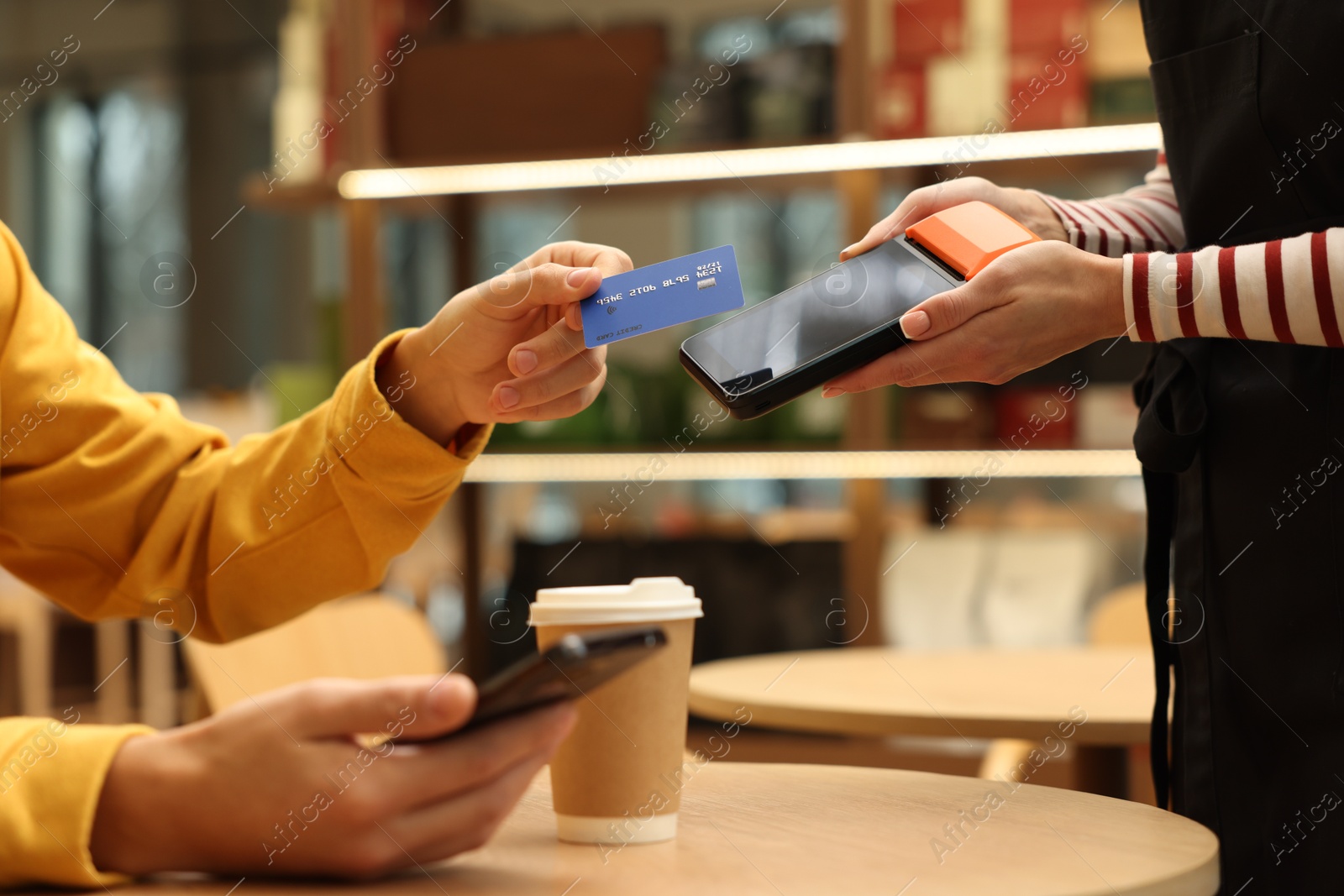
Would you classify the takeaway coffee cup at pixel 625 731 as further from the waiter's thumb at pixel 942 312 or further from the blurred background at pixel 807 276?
the blurred background at pixel 807 276

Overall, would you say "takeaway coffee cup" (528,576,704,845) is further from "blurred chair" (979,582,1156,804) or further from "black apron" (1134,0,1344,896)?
"blurred chair" (979,582,1156,804)

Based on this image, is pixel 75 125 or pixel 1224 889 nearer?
pixel 1224 889

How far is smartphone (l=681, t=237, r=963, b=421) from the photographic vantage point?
0.92 metres

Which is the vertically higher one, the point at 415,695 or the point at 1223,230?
the point at 1223,230

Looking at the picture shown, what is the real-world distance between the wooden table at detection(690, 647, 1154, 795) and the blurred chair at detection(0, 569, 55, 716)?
357 cm

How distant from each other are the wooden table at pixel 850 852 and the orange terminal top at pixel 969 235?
372 millimetres

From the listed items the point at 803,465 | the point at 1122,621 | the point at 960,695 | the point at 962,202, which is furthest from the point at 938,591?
the point at 962,202

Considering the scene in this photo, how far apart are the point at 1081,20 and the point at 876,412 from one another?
0.91m

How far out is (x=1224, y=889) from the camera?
0.95 m

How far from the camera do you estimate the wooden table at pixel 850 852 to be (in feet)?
2.06

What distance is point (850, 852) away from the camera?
691 millimetres

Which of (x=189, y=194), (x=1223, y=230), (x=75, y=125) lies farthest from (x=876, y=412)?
(x=75, y=125)

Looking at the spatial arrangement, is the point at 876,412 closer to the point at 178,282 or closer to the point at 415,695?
the point at 415,695

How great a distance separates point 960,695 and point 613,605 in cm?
82
